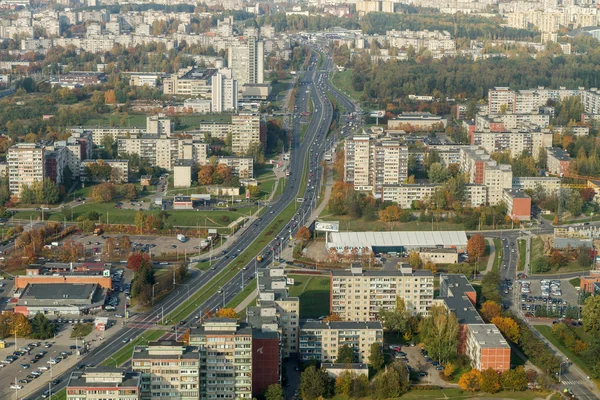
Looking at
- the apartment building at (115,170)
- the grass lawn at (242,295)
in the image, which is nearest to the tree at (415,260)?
→ the grass lawn at (242,295)

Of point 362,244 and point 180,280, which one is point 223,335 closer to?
point 180,280

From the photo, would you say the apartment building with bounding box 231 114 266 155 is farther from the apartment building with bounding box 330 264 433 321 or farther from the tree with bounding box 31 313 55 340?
the tree with bounding box 31 313 55 340

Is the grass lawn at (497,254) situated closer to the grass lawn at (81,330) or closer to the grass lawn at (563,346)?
the grass lawn at (563,346)

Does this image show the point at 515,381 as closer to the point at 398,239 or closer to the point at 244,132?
the point at 398,239

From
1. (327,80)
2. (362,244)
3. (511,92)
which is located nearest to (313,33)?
(327,80)

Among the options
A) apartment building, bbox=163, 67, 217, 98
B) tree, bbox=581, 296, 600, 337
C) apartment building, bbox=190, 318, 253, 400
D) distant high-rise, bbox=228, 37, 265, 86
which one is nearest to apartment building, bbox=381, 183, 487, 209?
tree, bbox=581, 296, 600, 337

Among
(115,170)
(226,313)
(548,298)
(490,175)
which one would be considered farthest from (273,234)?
(226,313)
